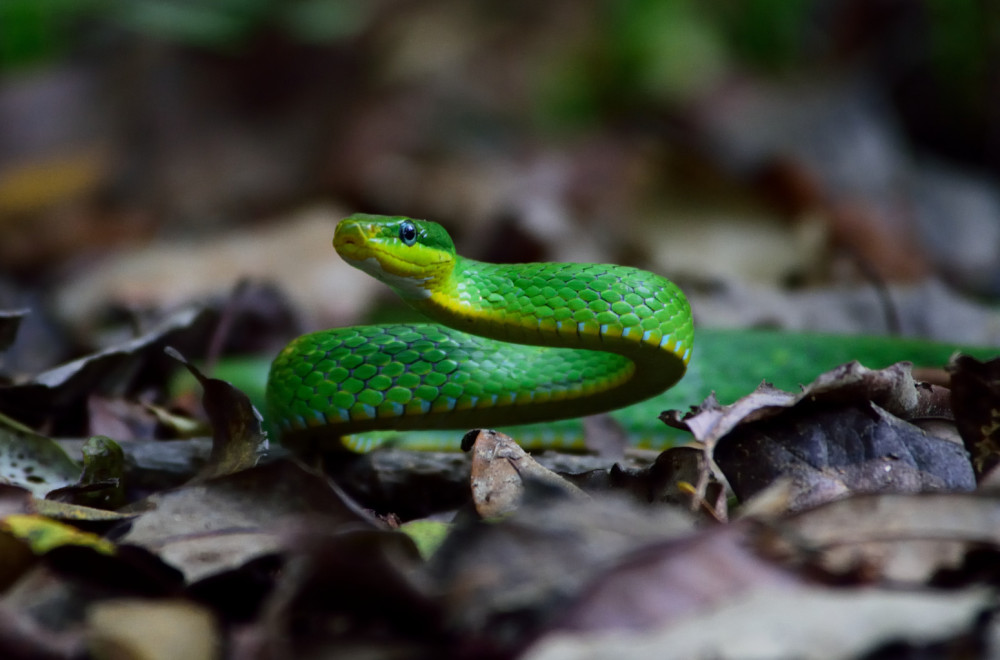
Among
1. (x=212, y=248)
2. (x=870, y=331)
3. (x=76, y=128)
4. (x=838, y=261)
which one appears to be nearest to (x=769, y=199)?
(x=838, y=261)

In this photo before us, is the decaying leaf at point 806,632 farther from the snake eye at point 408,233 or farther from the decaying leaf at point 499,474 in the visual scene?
the snake eye at point 408,233

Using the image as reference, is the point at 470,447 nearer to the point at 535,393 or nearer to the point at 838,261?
the point at 535,393

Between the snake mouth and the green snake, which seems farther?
the snake mouth

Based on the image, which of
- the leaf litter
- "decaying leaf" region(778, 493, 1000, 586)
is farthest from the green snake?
"decaying leaf" region(778, 493, 1000, 586)

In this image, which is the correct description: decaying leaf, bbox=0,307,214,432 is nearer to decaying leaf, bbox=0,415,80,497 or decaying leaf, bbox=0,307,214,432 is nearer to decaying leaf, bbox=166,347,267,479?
decaying leaf, bbox=0,415,80,497

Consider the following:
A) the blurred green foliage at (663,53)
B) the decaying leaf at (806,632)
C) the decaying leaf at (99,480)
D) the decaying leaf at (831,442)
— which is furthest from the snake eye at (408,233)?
the blurred green foliage at (663,53)

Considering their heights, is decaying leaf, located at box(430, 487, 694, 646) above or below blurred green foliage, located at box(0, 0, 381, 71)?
above

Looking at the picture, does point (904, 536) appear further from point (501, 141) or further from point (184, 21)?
point (501, 141)
